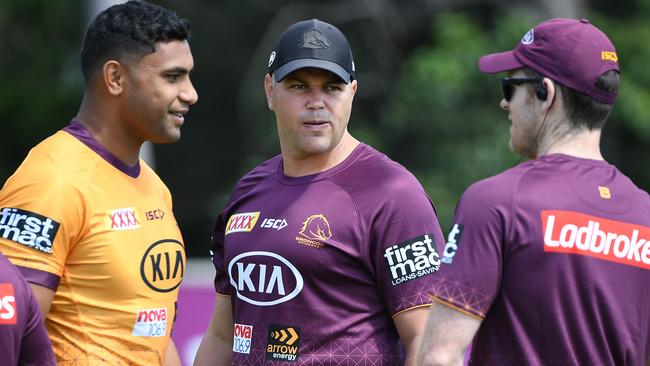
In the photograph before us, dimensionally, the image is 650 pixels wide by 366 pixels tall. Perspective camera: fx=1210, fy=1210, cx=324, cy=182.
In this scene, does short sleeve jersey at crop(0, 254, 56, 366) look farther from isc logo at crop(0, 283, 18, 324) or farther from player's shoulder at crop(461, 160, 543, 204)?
player's shoulder at crop(461, 160, 543, 204)

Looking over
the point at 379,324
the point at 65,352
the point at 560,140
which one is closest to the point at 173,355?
the point at 65,352

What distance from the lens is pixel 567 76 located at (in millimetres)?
3881

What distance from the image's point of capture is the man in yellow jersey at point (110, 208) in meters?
4.46

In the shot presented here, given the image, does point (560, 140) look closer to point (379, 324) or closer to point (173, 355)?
point (379, 324)

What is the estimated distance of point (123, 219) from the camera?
15.5 ft

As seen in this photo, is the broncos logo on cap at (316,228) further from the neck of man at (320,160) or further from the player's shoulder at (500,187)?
the player's shoulder at (500,187)

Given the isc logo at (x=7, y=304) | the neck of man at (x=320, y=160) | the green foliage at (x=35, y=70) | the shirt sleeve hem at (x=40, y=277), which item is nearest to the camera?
the isc logo at (x=7, y=304)

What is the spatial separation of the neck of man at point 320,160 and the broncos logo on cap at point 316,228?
243 mm

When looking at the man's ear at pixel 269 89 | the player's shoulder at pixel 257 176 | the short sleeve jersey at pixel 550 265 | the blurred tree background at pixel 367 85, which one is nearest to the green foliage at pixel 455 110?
the blurred tree background at pixel 367 85

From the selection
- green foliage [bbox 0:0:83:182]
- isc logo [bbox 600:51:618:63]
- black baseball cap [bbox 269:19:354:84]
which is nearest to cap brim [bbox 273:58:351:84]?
black baseball cap [bbox 269:19:354:84]

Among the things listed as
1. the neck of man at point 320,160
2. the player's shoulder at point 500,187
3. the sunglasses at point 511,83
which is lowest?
the player's shoulder at point 500,187

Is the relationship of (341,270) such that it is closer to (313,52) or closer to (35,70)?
(313,52)

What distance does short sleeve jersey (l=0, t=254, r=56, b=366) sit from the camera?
148 inches

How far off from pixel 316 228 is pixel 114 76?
108 cm
